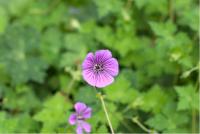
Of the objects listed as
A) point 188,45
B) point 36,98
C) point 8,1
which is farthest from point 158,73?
point 8,1

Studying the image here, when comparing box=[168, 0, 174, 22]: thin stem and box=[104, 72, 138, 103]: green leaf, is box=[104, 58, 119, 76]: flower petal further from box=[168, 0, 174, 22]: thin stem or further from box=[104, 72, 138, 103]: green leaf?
box=[168, 0, 174, 22]: thin stem

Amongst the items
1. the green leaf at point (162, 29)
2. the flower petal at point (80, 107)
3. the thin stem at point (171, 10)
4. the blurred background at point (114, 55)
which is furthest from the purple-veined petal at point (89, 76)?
Result: the thin stem at point (171, 10)

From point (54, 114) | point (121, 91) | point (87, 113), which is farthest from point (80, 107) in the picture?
point (121, 91)

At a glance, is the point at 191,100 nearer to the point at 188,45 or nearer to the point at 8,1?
the point at 188,45

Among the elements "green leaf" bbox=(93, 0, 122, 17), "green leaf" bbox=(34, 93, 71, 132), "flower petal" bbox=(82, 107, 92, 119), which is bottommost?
"flower petal" bbox=(82, 107, 92, 119)

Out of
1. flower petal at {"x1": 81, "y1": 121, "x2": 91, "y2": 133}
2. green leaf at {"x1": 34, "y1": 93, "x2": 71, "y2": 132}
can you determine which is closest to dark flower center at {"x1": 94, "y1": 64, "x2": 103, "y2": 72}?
flower petal at {"x1": 81, "y1": 121, "x2": 91, "y2": 133}

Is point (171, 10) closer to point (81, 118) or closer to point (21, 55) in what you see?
point (21, 55)

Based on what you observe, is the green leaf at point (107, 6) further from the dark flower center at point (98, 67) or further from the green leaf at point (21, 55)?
the dark flower center at point (98, 67)
